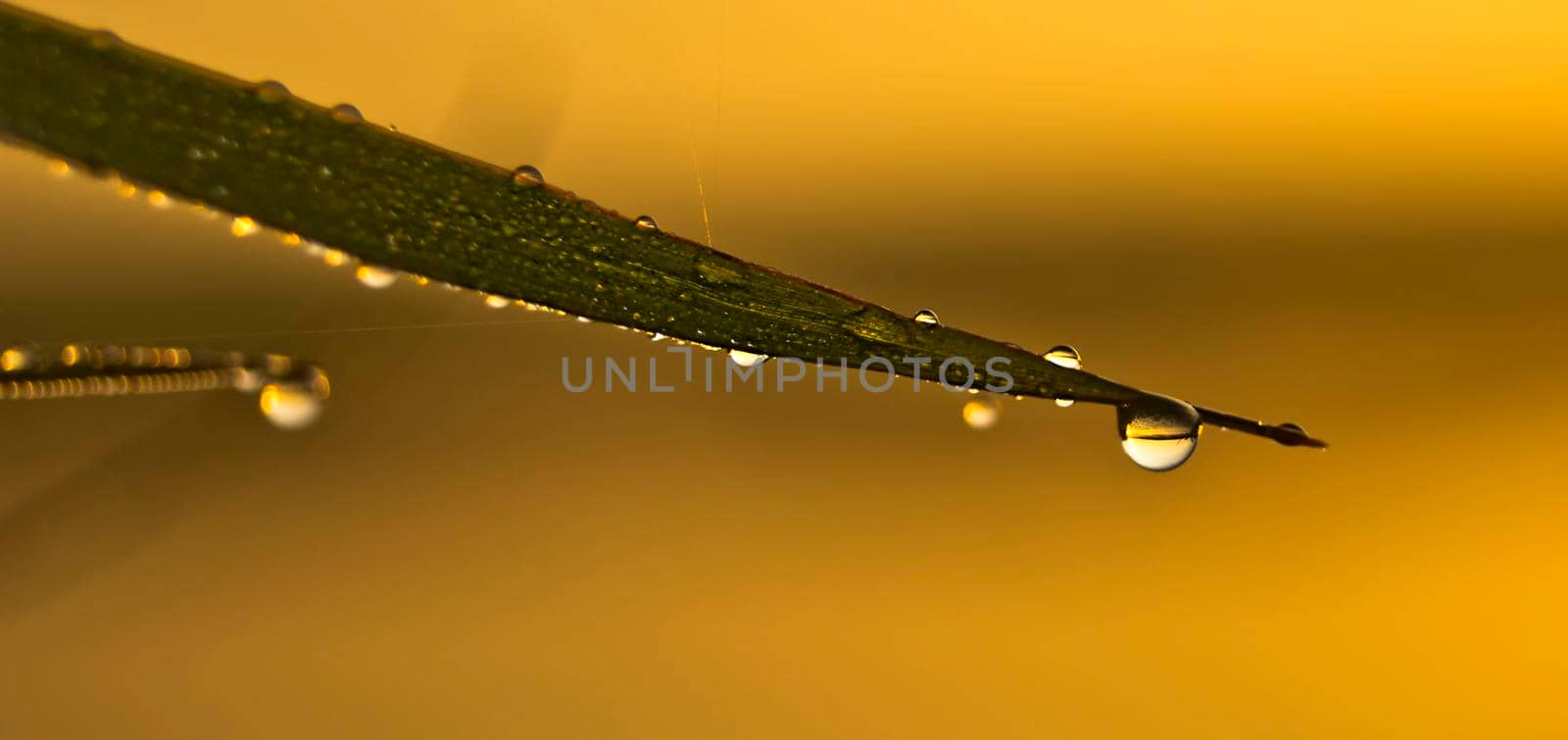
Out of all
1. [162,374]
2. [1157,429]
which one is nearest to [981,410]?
[1157,429]

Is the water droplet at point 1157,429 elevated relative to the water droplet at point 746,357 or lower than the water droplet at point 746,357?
lower

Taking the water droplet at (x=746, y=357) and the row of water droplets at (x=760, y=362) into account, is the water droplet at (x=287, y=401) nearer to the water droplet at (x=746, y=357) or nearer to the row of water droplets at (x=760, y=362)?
the row of water droplets at (x=760, y=362)

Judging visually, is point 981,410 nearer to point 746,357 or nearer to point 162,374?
point 746,357

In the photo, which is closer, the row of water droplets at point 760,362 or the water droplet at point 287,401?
the row of water droplets at point 760,362

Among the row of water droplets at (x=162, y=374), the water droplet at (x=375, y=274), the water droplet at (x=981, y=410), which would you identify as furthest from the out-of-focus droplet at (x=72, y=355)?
the water droplet at (x=981, y=410)

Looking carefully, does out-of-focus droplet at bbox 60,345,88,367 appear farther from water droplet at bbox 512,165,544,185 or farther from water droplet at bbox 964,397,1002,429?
water droplet at bbox 964,397,1002,429

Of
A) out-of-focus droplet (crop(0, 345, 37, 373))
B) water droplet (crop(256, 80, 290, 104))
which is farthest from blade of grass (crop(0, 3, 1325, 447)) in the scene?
out-of-focus droplet (crop(0, 345, 37, 373))

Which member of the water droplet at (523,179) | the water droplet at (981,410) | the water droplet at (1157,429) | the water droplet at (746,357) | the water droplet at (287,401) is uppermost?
the water droplet at (523,179)
